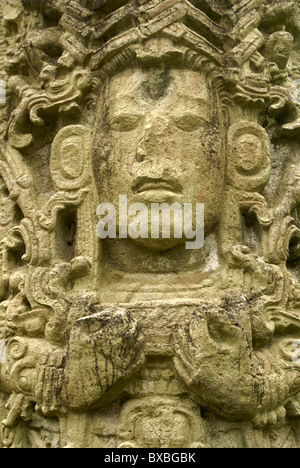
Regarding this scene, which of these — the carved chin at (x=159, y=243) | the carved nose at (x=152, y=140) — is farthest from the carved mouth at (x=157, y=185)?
the carved chin at (x=159, y=243)

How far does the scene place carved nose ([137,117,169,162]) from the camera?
348 cm

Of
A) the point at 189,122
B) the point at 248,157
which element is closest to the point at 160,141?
the point at 189,122

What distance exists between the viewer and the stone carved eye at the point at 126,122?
142 inches

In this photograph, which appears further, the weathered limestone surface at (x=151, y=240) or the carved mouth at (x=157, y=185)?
the carved mouth at (x=157, y=185)

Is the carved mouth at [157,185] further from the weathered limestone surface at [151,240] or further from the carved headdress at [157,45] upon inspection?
the carved headdress at [157,45]

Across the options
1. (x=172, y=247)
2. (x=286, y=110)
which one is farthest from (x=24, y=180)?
(x=286, y=110)

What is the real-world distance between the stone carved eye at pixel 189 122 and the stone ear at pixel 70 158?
70 cm

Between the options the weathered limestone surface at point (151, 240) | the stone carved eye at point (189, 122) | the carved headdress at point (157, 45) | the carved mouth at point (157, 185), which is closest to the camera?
the weathered limestone surface at point (151, 240)

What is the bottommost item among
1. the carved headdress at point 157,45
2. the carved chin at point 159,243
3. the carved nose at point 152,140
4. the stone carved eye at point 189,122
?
the carved chin at point 159,243

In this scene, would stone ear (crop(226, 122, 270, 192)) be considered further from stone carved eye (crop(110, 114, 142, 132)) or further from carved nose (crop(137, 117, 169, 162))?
stone carved eye (crop(110, 114, 142, 132))

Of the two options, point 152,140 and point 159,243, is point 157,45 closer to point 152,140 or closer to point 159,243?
point 152,140

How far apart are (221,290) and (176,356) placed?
1.83 feet

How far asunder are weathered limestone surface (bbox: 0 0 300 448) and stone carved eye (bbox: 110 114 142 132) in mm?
16

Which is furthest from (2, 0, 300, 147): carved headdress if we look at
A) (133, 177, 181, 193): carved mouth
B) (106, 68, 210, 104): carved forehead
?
(133, 177, 181, 193): carved mouth
